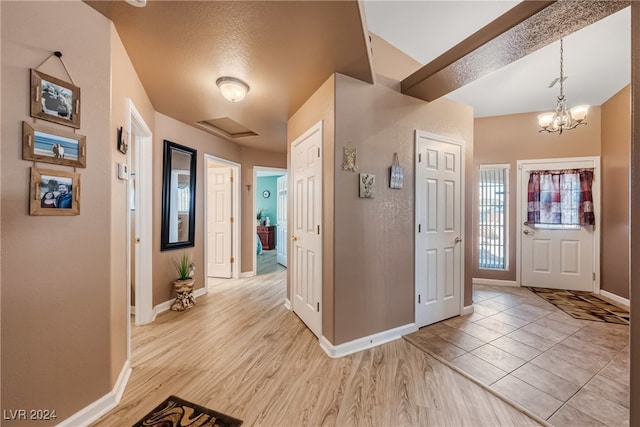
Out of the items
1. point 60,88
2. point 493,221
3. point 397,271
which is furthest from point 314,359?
point 493,221

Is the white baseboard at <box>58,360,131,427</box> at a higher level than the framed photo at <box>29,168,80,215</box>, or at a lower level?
lower

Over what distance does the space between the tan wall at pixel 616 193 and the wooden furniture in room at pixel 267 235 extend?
22.2 ft

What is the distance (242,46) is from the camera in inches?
68.0

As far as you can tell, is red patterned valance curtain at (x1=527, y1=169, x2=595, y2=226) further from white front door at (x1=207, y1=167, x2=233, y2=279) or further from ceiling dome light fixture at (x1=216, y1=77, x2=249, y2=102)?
white front door at (x1=207, y1=167, x2=233, y2=279)

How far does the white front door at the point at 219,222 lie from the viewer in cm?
432

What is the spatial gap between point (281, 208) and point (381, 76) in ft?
13.7

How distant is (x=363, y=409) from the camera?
4.92 ft

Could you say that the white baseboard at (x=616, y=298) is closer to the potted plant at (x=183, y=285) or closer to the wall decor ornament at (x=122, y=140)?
the potted plant at (x=183, y=285)

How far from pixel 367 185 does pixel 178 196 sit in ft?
7.98

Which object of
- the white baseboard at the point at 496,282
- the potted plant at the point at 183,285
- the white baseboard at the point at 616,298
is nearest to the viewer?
the potted plant at the point at 183,285

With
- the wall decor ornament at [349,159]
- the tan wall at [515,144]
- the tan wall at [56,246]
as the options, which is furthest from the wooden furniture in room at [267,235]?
the tan wall at [56,246]

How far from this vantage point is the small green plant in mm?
3029

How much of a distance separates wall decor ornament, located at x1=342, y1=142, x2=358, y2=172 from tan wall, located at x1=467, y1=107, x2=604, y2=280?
2.82m

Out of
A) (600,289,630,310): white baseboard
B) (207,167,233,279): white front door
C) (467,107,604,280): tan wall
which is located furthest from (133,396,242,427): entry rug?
(600,289,630,310): white baseboard
